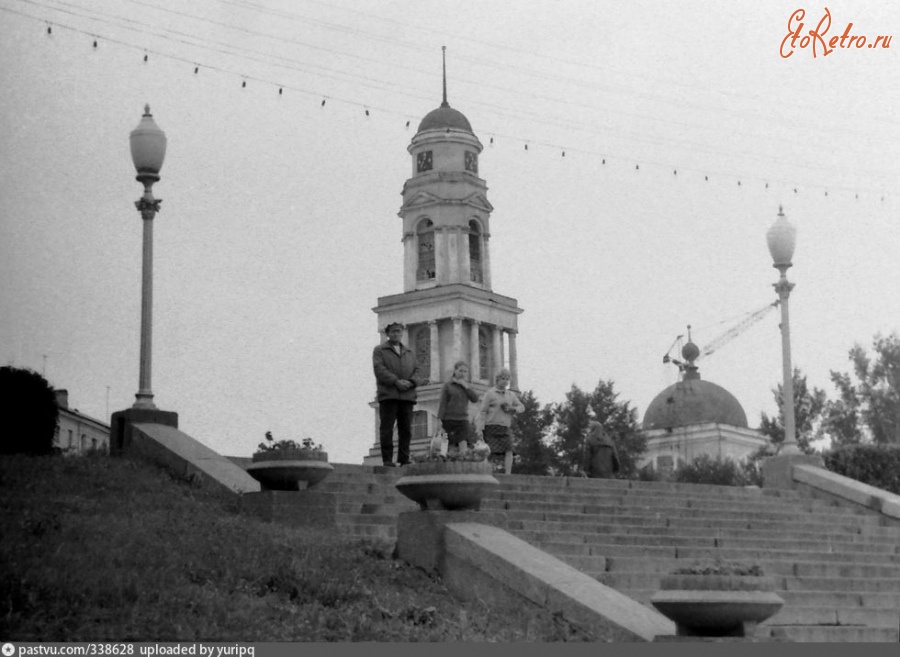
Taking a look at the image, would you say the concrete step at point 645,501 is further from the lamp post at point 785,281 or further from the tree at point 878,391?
the tree at point 878,391

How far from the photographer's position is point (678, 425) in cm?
8825

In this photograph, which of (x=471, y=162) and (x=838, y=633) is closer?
(x=838, y=633)

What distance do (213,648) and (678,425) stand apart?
79387 millimetres

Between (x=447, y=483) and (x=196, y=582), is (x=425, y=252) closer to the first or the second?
(x=447, y=483)

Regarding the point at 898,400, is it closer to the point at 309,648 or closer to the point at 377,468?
the point at 377,468

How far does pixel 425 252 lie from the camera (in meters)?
82.3

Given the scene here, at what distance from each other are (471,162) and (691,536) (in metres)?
66.1

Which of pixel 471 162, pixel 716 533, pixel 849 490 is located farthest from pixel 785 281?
pixel 471 162

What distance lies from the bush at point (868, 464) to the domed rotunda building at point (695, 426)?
53.8 metres

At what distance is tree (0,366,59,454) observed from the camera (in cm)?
1741

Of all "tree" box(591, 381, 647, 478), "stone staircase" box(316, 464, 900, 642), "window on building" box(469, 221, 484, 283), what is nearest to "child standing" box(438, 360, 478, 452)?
"stone staircase" box(316, 464, 900, 642)

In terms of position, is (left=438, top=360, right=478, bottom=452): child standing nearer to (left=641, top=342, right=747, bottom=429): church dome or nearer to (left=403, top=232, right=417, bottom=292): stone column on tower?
(left=403, top=232, right=417, bottom=292): stone column on tower

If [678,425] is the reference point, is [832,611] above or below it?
below

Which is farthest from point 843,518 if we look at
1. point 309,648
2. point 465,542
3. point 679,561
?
point 309,648
